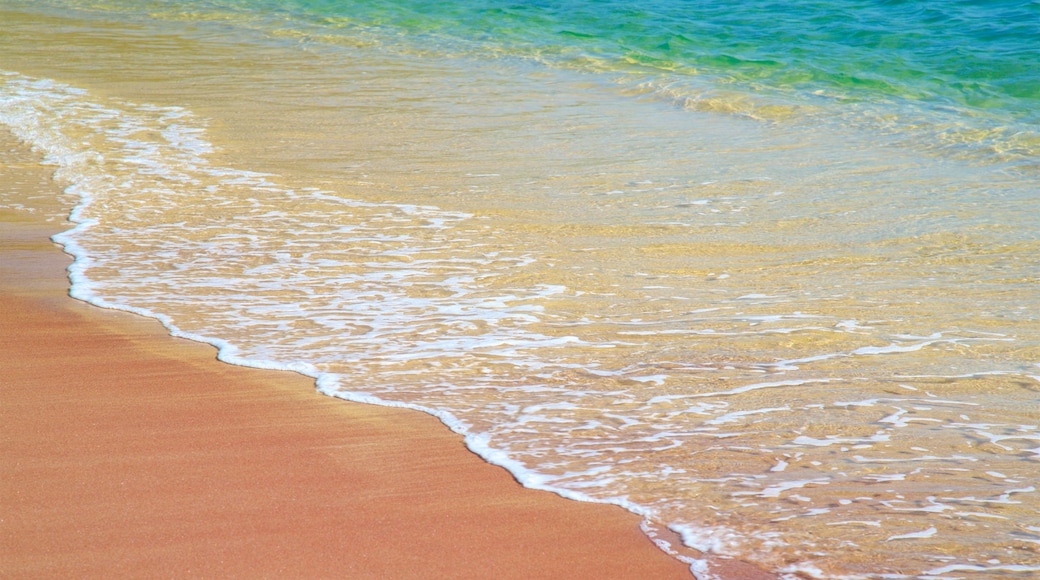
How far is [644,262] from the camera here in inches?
214

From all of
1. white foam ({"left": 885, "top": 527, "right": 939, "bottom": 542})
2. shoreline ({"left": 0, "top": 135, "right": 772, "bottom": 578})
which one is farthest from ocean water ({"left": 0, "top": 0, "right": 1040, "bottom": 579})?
shoreline ({"left": 0, "top": 135, "right": 772, "bottom": 578})

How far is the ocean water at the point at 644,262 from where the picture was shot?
3186 mm

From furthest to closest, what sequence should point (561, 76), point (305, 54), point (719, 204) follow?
point (305, 54) → point (561, 76) → point (719, 204)

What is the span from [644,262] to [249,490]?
9.39ft

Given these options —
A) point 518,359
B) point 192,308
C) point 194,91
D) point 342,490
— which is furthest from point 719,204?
point 194,91

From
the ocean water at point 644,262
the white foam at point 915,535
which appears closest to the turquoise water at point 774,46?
the ocean water at point 644,262

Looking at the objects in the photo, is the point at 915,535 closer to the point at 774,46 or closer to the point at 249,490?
the point at 249,490

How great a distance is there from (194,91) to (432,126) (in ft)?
10.8

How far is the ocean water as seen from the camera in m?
3.19

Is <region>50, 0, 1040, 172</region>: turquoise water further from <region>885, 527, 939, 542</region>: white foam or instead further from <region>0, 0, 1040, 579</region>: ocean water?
<region>885, 527, 939, 542</region>: white foam

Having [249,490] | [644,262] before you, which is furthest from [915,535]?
[644,262]

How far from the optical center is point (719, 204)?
666cm

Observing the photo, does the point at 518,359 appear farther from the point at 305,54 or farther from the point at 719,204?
the point at 305,54

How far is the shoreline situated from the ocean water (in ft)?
0.55
